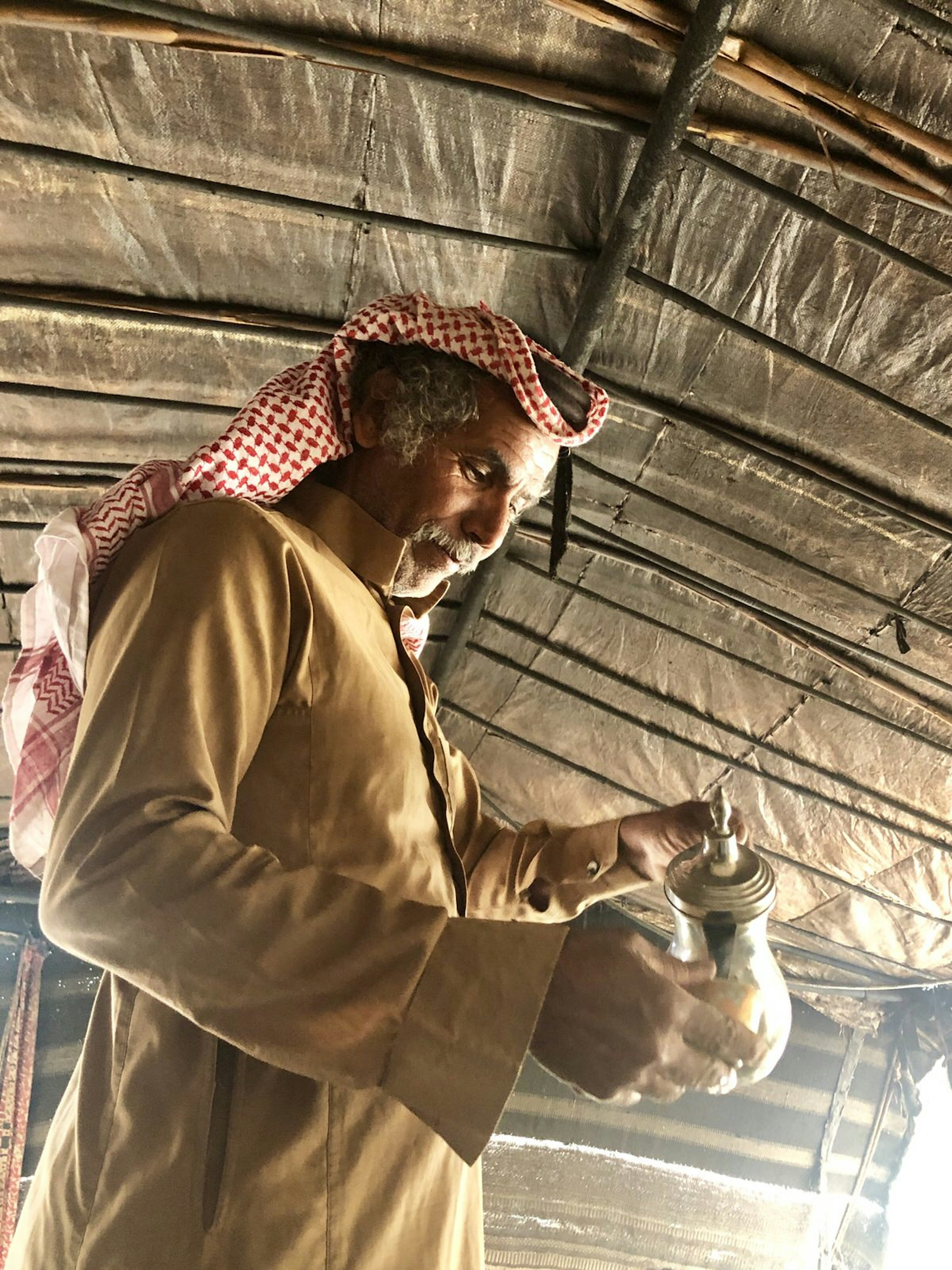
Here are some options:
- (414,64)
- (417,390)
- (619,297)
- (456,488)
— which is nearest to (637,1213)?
(619,297)

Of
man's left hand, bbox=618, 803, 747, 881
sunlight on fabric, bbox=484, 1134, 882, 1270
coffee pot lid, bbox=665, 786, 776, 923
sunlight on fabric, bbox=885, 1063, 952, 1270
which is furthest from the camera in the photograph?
sunlight on fabric, bbox=885, 1063, 952, 1270

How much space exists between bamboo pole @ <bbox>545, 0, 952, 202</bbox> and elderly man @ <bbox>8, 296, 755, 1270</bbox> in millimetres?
1000

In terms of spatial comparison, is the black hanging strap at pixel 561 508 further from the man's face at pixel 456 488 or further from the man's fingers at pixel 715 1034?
the man's fingers at pixel 715 1034

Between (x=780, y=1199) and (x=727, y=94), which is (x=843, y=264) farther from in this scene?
(x=780, y=1199)

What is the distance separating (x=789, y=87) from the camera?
1.87 m

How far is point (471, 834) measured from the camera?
5.42ft

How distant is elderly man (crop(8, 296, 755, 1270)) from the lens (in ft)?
2.63

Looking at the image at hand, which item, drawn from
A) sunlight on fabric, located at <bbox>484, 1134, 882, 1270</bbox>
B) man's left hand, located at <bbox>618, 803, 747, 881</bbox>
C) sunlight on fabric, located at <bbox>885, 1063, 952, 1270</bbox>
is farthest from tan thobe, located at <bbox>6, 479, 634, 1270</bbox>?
sunlight on fabric, located at <bbox>885, 1063, 952, 1270</bbox>

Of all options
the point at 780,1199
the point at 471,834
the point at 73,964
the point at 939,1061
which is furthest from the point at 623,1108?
the point at 471,834

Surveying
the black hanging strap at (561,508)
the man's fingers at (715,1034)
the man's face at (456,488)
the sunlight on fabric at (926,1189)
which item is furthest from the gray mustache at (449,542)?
the sunlight on fabric at (926,1189)

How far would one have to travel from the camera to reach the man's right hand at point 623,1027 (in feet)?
2.58

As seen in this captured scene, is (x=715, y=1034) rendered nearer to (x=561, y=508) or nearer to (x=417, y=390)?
(x=417, y=390)

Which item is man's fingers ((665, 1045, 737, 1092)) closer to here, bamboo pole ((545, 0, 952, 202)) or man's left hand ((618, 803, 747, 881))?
man's left hand ((618, 803, 747, 881))

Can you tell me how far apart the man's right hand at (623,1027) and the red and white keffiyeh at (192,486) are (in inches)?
25.5
